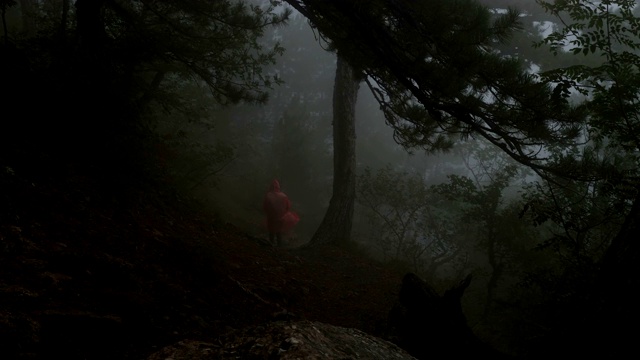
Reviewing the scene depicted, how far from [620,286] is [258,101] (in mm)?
5766

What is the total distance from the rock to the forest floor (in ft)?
1.39

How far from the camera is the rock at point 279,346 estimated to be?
1.84 metres

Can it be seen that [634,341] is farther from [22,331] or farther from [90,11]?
[90,11]

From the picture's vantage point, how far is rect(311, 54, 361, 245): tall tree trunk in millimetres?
9094

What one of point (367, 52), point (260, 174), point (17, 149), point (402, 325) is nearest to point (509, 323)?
point (402, 325)

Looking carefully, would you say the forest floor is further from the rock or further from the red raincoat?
the red raincoat

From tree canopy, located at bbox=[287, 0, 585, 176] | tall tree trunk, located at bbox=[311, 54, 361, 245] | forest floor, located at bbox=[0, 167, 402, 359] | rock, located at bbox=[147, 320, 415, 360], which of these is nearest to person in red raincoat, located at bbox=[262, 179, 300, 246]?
tall tree trunk, located at bbox=[311, 54, 361, 245]

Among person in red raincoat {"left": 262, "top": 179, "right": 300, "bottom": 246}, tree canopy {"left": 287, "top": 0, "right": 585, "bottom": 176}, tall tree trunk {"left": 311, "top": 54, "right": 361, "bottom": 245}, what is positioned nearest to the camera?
tree canopy {"left": 287, "top": 0, "right": 585, "bottom": 176}

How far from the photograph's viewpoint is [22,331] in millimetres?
1919

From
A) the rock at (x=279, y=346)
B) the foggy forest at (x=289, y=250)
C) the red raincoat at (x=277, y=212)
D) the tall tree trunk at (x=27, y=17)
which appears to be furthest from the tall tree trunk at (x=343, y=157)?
the tall tree trunk at (x=27, y=17)

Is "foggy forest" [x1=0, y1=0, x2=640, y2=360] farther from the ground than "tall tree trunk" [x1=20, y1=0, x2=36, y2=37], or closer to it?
closer to it

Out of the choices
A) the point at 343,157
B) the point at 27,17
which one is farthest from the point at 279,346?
the point at 27,17

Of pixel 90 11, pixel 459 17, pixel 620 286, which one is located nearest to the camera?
pixel 620 286

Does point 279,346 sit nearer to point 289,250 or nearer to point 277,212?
point 289,250
